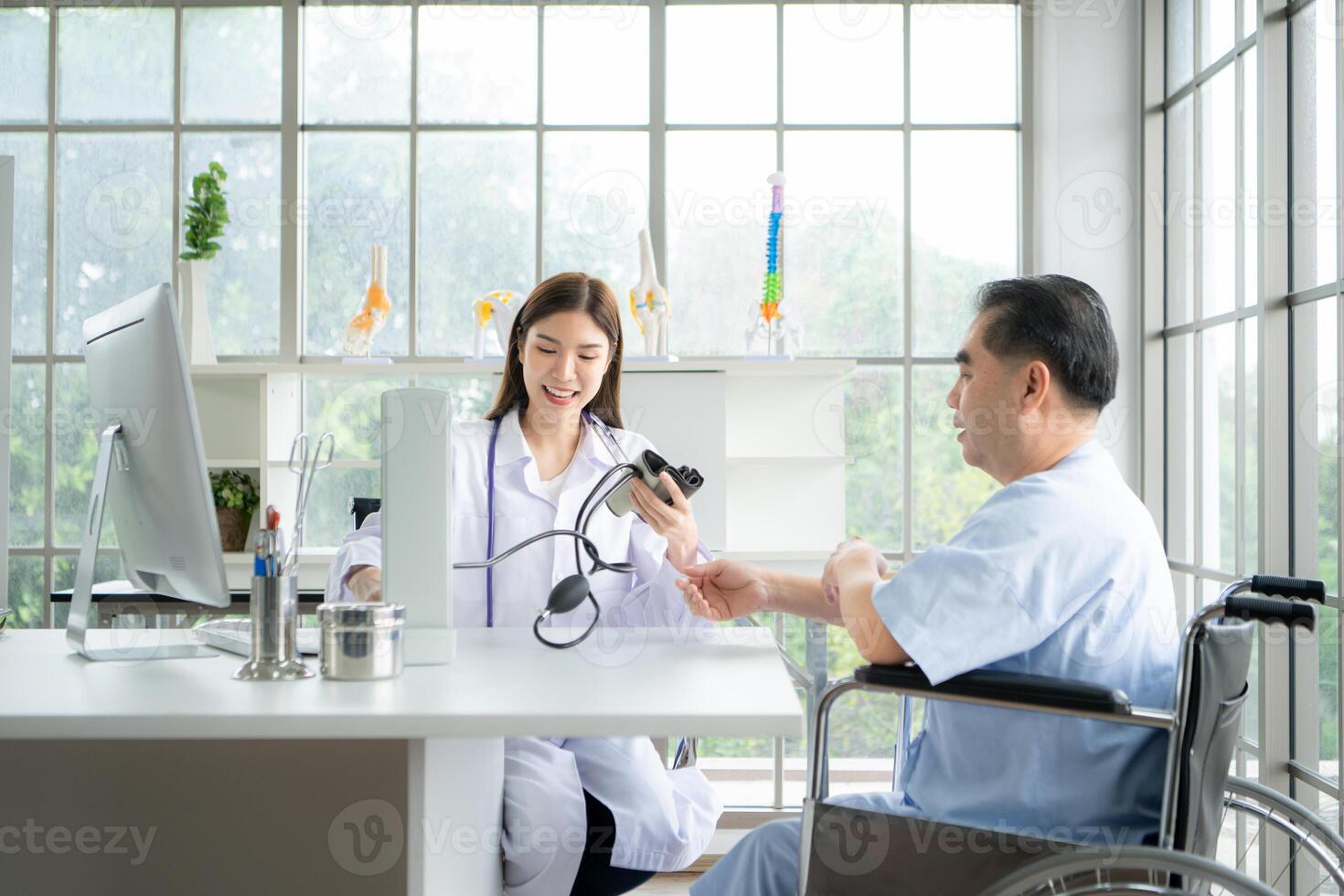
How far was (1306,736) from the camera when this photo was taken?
96.2 inches

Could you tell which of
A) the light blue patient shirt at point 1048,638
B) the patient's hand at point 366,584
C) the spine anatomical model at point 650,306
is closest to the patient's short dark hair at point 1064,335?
the light blue patient shirt at point 1048,638

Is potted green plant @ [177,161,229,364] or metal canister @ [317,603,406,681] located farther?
potted green plant @ [177,161,229,364]

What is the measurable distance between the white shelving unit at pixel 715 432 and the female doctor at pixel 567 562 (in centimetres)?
103

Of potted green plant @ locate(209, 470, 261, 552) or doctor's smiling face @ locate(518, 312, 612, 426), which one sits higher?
doctor's smiling face @ locate(518, 312, 612, 426)

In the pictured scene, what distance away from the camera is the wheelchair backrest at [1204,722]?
1.12 metres

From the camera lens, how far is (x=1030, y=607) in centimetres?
124

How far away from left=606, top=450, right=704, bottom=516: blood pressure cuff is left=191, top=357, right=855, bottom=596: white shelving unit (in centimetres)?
146

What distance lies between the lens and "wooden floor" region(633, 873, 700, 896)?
117 inches

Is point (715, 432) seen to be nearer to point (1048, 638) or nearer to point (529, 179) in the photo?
point (529, 179)

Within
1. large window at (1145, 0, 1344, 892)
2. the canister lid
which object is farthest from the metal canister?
large window at (1145, 0, 1344, 892)

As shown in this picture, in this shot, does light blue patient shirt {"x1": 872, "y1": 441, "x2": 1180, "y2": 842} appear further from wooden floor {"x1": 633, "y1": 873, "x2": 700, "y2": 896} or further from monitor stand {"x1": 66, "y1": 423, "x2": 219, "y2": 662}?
wooden floor {"x1": 633, "y1": 873, "x2": 700, "y2": 896}

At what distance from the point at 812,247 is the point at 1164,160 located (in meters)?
1.13

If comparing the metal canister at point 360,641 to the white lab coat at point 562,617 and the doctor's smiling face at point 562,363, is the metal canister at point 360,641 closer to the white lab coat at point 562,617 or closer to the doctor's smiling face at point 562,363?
the white lab coat at point 562,617

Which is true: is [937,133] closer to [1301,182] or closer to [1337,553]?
[1301,182]
